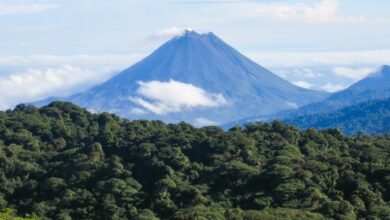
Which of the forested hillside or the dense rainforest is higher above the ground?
the forested hillside

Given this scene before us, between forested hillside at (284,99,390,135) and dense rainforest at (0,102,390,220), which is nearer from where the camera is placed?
dense rainforest at (0,102,390,220)

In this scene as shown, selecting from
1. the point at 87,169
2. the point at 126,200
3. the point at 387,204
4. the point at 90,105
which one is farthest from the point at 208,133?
the point at 90,105

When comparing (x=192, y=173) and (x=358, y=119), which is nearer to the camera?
(x=192, y=173)

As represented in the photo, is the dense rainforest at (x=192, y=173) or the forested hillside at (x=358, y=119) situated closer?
the dense rainforest at (x=192, y=173)

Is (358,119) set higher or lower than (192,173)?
higher
